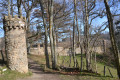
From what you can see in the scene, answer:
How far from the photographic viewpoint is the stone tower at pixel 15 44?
8.80 meters

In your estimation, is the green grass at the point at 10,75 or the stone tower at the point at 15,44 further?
the stone tower at the point at 15,44

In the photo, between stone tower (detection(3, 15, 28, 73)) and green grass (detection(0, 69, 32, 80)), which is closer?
green grass (detection(0, 69, 32, 80))

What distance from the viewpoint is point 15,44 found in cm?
895

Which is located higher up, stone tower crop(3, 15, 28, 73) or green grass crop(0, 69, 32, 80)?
stone tower crop(3, 15, 28, 73)

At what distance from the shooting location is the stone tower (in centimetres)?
880

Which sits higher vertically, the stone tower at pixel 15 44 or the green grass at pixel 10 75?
the stone tower at pixel 15 44

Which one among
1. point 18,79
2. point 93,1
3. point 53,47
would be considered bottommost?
point 18,79

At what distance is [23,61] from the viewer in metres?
9.08

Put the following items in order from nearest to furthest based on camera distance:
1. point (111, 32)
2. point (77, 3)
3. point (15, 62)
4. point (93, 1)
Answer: point (111, 32)
point (15, 62)
point (93, 1)
point (77, 3)

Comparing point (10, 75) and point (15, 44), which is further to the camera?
point (15, 44)

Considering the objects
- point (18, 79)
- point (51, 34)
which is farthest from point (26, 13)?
point (18, 79)

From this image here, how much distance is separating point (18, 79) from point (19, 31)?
373 centimetres

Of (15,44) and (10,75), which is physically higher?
(15,44)

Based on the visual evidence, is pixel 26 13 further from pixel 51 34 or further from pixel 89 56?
pixel 89 56
